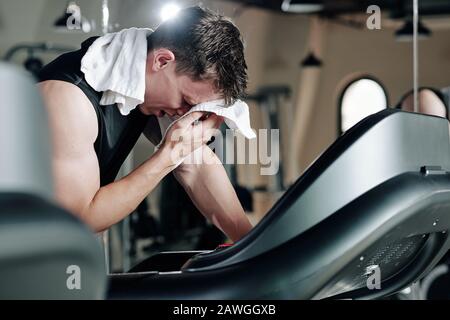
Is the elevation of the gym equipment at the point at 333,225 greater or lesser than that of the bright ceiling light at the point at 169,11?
lesser

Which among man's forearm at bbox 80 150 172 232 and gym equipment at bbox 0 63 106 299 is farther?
man's forearm at bbox 80 150 172 232

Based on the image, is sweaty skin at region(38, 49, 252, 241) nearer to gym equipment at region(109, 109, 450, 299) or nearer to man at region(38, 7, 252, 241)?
man at region(38, 7, 252, 241)

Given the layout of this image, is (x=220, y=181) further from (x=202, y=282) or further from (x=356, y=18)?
(x=356, y=18)

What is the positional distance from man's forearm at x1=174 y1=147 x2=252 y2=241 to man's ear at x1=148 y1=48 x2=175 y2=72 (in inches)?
12.2

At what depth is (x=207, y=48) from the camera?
3.93 ft

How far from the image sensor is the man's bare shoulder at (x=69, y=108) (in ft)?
3.53

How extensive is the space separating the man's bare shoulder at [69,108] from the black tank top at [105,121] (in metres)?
0.01

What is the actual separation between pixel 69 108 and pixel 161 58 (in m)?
0.19

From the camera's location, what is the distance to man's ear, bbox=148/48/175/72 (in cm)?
119

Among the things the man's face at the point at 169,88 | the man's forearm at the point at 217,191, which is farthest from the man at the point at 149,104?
the man's forearm at the point at 217,191

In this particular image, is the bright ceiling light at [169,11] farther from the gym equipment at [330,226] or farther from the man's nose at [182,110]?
the gym equipment at [330,226]

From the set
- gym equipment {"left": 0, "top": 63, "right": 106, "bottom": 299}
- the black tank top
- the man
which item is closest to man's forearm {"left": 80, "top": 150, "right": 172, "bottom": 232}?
the man

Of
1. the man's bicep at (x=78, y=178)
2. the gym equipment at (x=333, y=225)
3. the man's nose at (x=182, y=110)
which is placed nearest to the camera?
the gym equipment at (x=333, y=225)
